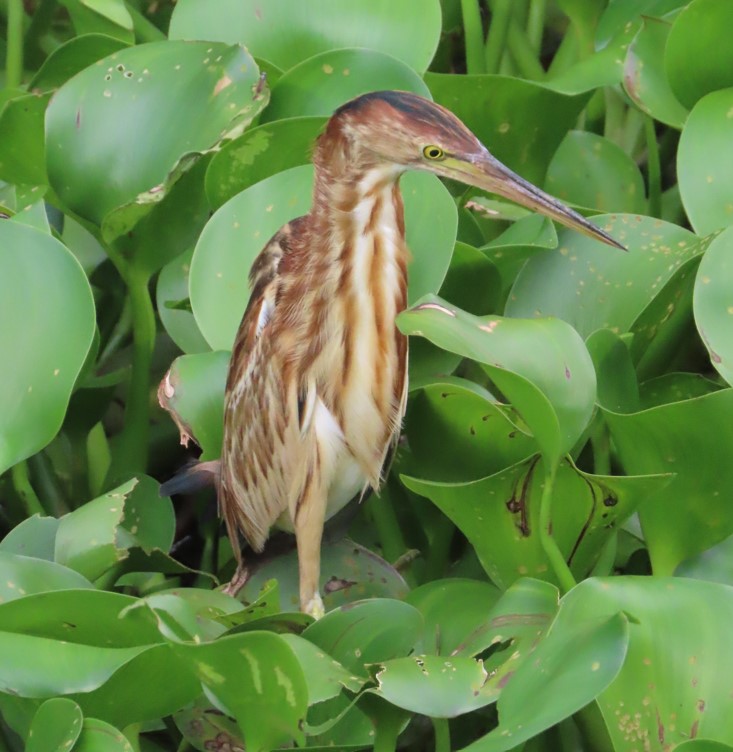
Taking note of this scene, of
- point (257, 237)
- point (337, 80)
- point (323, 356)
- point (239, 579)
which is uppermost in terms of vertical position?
point (337, 80)

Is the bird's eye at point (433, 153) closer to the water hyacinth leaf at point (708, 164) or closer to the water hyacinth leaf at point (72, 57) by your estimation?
the water hyacinth leaf at point (708, 164)

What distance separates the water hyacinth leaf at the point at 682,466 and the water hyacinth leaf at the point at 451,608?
0.17 meters

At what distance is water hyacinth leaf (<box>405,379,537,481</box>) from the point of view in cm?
144

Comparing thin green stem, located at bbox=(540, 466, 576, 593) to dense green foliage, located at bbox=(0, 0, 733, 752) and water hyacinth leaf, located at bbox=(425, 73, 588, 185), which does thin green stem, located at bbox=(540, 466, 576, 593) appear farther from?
water hyacinth leaf, located at bbox=(425, 73, 588, 185)

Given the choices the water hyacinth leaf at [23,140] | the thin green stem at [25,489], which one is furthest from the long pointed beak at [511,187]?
the thin green stem at [25,489]

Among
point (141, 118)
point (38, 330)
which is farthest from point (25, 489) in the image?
point (141, 118)

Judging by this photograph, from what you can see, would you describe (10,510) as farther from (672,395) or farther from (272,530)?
(672,395)

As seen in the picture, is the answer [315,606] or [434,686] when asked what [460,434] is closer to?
[315,606]

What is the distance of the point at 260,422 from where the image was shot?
1.67m

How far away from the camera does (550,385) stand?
1212 millimetres

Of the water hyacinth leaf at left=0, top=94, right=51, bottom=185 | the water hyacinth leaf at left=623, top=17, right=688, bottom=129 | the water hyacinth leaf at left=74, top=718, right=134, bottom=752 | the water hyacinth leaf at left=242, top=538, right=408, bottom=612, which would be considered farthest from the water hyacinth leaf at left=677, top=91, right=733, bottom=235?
the water hyacinth leaf at left=74, top=718, right=134, bottom=752

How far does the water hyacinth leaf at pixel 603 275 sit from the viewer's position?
1.59 metres

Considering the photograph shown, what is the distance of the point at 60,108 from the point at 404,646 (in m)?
0.77

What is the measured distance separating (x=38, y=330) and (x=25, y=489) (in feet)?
1.15
